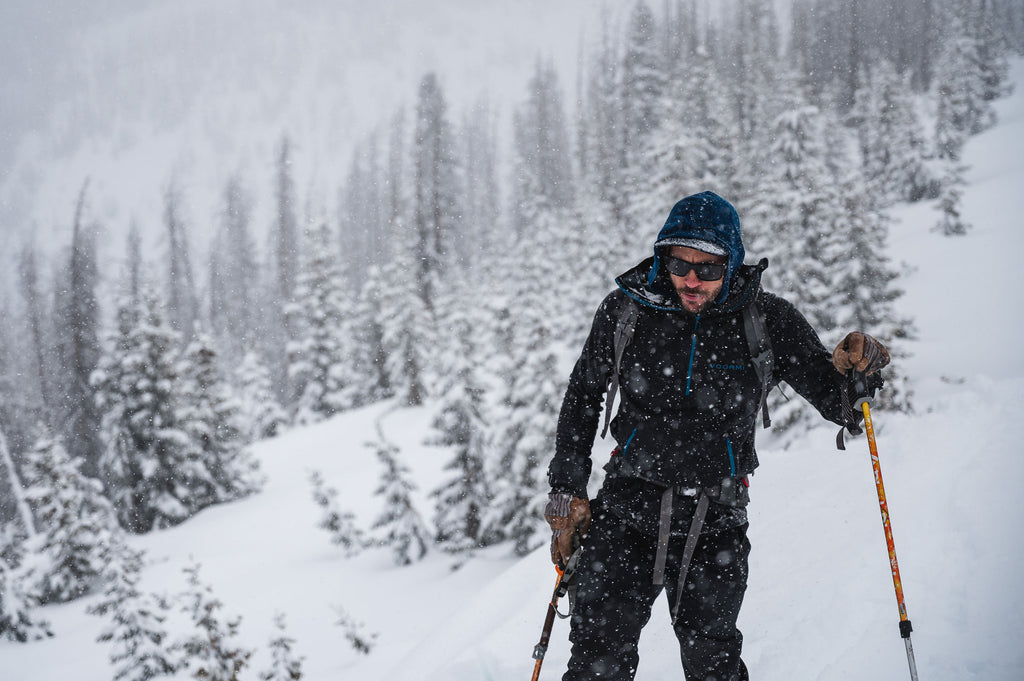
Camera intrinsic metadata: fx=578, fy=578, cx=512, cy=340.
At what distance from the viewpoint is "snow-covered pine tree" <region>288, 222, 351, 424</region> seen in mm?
34000

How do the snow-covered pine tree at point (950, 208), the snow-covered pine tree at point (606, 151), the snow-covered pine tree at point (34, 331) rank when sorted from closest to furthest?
the snow-covered pine tree at point (950, 208) → the snow-covered pine tree at point (606, 151) → the snow-covered pine tree at point (34, 331)

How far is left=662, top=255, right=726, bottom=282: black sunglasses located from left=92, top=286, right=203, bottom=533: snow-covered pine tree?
25.0m

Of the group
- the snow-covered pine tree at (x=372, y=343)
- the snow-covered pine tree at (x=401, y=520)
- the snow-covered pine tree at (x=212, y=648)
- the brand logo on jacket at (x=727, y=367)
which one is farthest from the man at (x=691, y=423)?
the snow-covered pine tree at (x=372, y=343)

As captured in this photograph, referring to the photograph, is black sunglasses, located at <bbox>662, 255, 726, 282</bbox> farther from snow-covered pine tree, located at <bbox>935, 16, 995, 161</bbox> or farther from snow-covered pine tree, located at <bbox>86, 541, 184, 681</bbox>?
snow-covered pine tree, located at <bbox>935, 16, 995, 161</bbox>

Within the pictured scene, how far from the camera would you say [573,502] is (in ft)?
9.21

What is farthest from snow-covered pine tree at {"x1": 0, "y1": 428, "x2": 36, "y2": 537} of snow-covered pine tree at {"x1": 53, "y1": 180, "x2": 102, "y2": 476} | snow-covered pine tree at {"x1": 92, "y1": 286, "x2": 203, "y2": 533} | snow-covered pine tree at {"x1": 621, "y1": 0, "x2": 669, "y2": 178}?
snow-covered pine tree at {"x1": 621, "y1": 0, "x2": 669, "y2": 178}

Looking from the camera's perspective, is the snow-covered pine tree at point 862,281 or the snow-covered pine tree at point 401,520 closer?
the snow-covered pine tree at point 862,281

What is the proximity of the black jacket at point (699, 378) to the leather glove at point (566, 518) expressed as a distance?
280 millimetres

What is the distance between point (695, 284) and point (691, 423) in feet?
2.04

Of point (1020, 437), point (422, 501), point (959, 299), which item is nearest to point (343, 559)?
point (422, 501)

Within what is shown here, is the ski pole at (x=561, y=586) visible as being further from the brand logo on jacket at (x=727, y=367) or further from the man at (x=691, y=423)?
the brand logo on jacket at (x=727, y=367)

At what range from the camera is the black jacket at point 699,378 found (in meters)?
2.58

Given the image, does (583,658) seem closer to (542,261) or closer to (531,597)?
(531,597)

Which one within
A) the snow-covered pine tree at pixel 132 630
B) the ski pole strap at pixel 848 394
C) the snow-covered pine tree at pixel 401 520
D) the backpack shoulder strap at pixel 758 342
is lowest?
the snow-covered pine tree at pixel 401 520
